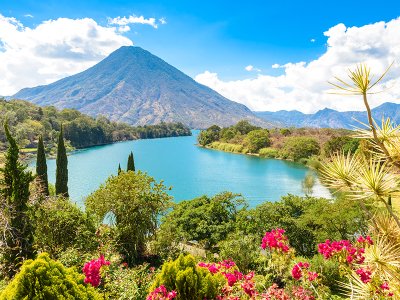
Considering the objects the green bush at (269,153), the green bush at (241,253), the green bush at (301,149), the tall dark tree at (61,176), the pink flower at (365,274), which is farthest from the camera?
the green bush at (269,153)

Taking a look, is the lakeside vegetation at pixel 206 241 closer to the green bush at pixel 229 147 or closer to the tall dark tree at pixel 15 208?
the tall dark tree at pixel 15 208

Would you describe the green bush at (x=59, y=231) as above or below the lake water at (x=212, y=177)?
above

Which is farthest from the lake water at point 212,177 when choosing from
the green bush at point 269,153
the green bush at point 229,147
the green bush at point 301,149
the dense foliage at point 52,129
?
the dense foliage at point 52,129

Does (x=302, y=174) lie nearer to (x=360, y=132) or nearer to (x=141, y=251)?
(x=141, y=251)

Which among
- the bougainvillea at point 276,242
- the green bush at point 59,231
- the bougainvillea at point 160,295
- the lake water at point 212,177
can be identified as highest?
the bougainvillea at point 276,242

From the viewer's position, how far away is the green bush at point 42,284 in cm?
403

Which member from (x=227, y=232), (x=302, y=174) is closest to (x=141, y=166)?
(x=302, y=174)

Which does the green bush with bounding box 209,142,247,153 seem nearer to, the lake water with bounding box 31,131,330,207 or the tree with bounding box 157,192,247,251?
the lake water with bounding box 31,131,330,207

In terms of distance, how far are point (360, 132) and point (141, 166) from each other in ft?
153

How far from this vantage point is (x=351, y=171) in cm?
213

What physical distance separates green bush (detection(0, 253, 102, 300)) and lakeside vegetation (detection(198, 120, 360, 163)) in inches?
1702

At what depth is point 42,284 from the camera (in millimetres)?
4148

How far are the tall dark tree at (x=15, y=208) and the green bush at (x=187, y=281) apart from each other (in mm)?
5614

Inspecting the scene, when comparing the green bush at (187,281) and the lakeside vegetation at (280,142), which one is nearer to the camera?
the green bush at (187,281)
